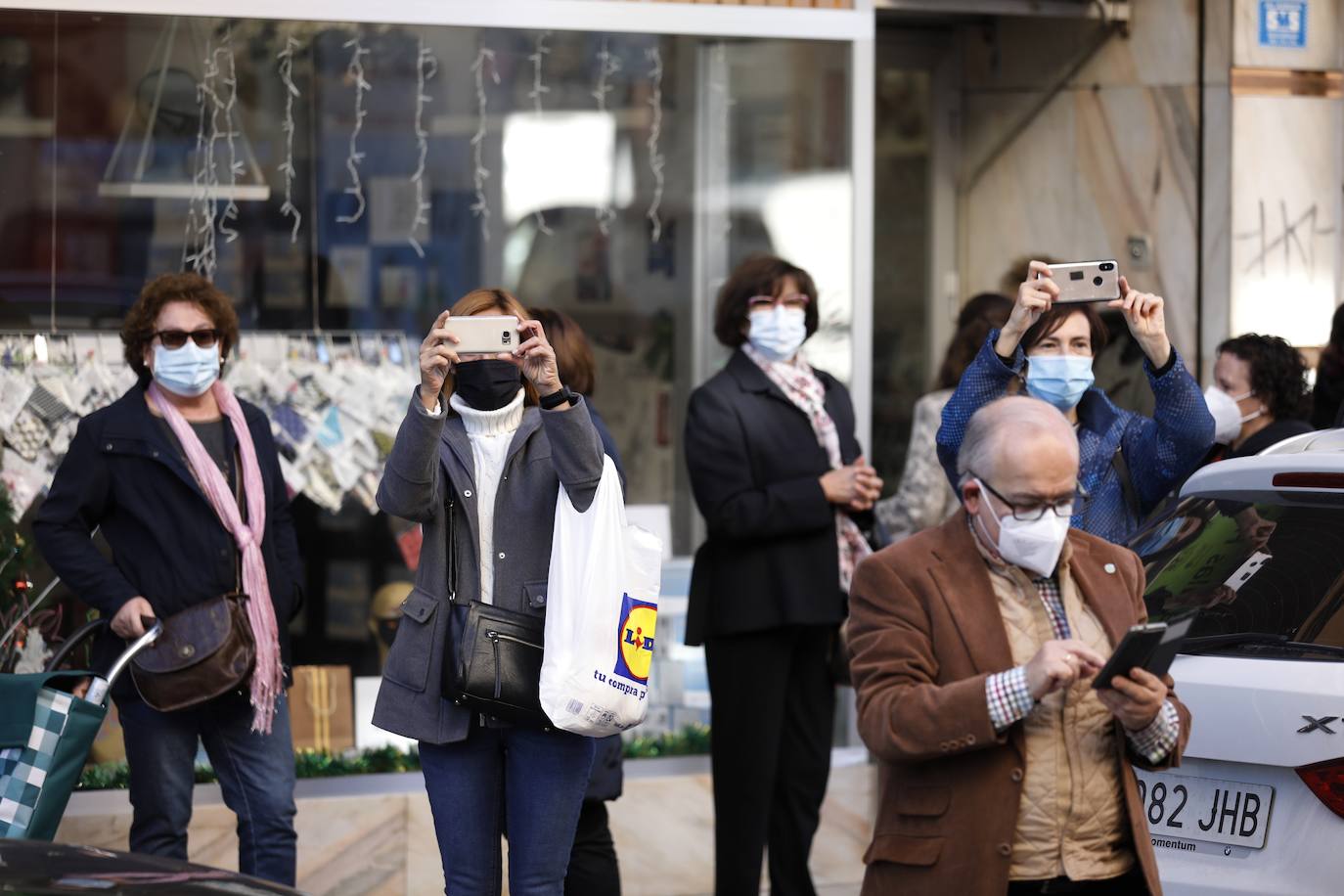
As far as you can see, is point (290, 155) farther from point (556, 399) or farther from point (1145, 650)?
point (1145, 650)

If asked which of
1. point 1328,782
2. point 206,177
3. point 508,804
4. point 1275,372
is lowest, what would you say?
point 508,804

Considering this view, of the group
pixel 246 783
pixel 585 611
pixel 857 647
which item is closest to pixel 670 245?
pixel 246 783

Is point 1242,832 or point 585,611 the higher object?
point 585,611

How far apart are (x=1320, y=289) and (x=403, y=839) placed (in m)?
4.57

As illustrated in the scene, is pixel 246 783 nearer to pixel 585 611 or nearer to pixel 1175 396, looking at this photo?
pixel 585 611

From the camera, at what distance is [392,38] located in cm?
A: 732

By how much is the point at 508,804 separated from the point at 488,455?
829 millimetres

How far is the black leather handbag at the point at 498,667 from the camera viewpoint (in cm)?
434

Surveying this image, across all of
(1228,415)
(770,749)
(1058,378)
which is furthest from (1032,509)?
(1228,415)

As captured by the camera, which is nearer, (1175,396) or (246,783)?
(1175,396)

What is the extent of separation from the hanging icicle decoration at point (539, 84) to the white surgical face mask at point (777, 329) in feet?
5.74

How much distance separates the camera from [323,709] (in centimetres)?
728

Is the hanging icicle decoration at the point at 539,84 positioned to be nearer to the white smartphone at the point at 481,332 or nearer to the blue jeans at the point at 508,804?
the white smartphone at the point at 481,332

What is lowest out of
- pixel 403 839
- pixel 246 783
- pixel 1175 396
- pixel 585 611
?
pixel 403 839
